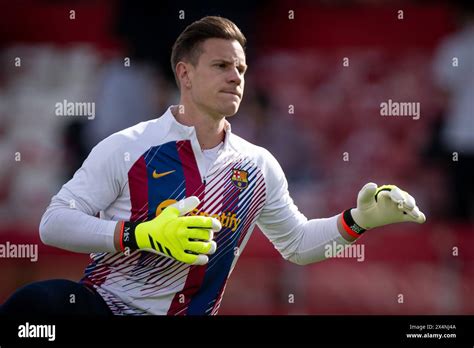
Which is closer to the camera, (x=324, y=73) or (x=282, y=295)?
(x=282, y=295)

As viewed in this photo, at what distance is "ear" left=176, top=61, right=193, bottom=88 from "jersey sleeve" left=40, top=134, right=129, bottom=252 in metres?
0.59

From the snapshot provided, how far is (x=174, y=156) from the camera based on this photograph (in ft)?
16.2

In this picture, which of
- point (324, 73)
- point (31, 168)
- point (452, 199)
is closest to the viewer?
point (452, 199)

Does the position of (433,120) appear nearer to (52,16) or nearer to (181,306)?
(52,16)

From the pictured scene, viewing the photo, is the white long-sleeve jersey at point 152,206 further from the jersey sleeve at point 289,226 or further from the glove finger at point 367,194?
the glove finger at point 367,194

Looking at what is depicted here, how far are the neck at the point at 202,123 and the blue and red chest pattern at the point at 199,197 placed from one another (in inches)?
4.5

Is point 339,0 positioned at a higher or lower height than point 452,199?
higher

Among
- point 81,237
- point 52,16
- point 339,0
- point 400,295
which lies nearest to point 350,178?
point 400,295

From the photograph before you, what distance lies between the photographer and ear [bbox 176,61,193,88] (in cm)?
522

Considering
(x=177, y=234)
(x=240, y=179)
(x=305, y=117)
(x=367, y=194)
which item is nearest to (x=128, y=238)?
(x=177, y=234)

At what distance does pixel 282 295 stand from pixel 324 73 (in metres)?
3.08

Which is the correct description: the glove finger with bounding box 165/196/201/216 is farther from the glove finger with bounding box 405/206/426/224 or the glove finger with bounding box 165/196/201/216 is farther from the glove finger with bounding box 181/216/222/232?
the glove finger with bounding box 405/206/426/224

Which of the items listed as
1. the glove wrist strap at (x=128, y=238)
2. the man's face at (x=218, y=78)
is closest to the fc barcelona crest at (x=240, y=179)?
the man's face at (x=218, y=78)

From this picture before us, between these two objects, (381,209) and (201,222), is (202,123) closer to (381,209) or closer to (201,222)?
(201,222)
